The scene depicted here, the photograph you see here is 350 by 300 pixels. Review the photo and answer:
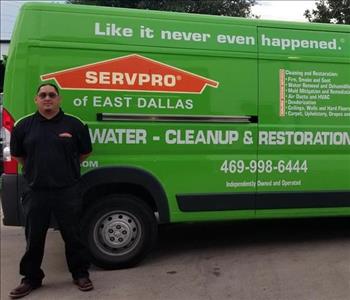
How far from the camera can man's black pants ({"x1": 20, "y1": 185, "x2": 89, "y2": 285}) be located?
15.0 ft

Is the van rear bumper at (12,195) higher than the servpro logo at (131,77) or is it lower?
lower

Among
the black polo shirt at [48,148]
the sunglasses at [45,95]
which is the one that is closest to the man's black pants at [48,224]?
the black polo shirt at [48,148]

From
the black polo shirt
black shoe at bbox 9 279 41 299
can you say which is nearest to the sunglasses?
the black polo shirt

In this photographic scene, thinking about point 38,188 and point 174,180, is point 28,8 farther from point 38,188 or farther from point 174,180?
point 174,180

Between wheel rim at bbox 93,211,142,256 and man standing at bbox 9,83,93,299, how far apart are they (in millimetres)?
473

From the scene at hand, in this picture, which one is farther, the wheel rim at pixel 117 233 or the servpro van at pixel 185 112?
the wheel rim at pixel 117 233

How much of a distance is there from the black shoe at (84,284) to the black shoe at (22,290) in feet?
1.32

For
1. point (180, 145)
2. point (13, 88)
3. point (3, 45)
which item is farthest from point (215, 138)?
point (3, 45)

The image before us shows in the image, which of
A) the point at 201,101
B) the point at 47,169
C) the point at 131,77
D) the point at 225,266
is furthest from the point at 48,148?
the point at 225,266

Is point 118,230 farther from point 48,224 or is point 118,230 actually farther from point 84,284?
point 48,224

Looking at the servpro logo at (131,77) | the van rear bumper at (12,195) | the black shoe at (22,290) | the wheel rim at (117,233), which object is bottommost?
the black shoe at (22,290)

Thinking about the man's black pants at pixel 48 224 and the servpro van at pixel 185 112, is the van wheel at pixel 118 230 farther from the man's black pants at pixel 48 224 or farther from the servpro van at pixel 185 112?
the man's black pants at pixel 48 224

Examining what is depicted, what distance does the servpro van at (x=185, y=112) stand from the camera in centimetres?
501

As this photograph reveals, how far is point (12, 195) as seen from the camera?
496 cm
